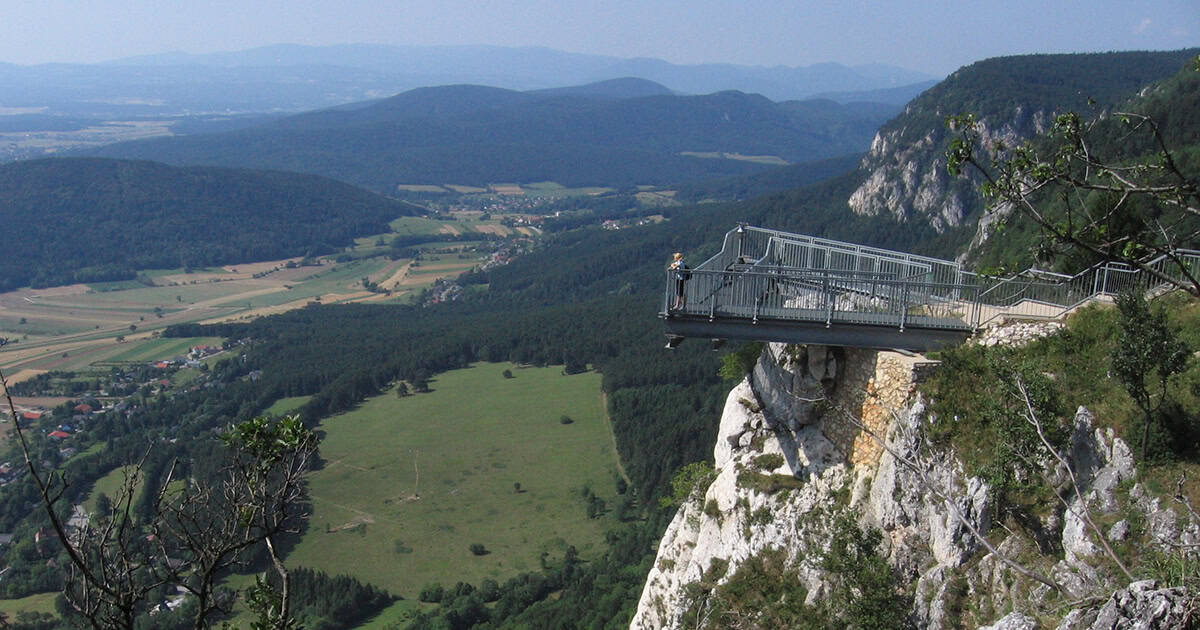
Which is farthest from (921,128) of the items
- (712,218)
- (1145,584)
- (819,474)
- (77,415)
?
(1145,584)

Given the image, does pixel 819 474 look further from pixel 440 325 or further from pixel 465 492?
pixel 440 325

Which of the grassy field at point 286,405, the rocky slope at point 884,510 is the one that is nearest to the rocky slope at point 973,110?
the grassy field at point 286,405

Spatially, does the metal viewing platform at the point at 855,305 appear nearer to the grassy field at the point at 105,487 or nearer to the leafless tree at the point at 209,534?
the leafless tree at the point at 209,534

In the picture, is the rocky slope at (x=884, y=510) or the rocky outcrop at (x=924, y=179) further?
the rocky outcrop at (x=924, y=179)

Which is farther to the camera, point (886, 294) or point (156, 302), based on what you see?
point (156, 302)

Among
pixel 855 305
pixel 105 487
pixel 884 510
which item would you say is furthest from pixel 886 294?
pixel 105 487

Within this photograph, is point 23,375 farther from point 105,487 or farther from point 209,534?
point 209,534
